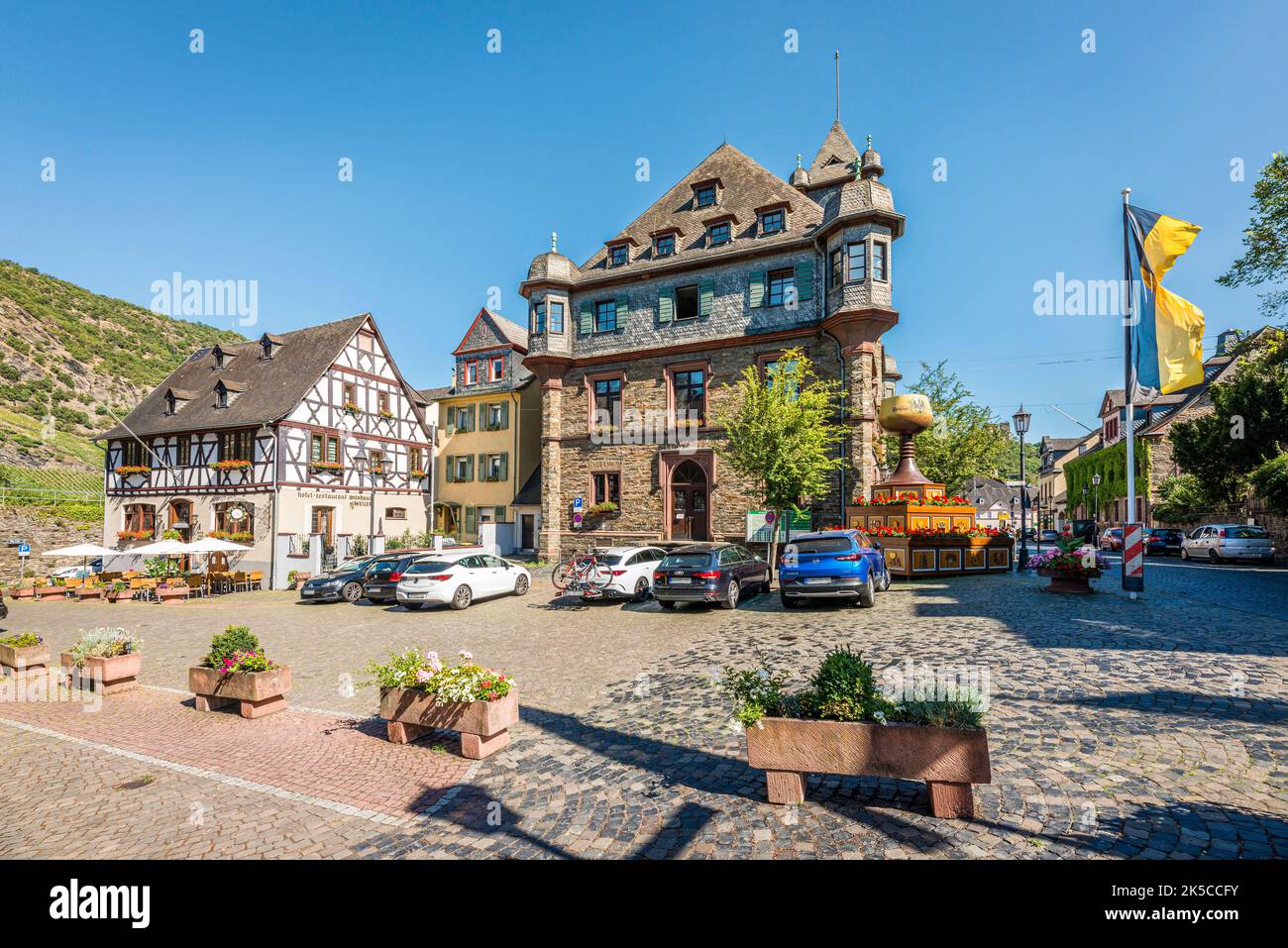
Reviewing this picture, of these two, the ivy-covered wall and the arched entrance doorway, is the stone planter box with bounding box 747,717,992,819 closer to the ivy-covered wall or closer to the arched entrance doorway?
the arched entrance doorway

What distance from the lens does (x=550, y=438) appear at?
29.0m

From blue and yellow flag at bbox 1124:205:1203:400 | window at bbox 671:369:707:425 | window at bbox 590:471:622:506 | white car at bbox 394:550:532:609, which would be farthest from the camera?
window at bbox 590:471:622:506

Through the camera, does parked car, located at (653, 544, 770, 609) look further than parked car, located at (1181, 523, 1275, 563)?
No

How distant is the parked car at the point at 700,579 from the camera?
47.6 ft

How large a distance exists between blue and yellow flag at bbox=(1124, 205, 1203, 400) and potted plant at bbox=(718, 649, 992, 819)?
13399 mm

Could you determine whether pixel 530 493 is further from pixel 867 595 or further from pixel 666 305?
pixel 867 595

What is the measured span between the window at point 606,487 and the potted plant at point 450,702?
21.3 meters

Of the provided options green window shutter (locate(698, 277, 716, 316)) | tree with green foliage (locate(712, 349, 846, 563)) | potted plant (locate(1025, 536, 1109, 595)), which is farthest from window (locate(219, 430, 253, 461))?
potted plant (locate(1025, 536, 1109, 595))

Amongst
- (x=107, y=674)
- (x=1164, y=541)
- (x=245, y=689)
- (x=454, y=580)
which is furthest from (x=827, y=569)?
(x=1164, y=541)

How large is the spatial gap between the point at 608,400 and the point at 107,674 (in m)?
21.7

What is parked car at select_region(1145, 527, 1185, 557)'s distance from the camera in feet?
101

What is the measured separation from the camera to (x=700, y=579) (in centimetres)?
1454

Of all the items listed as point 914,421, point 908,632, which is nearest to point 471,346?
point 914,421

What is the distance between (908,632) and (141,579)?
27.8 m
